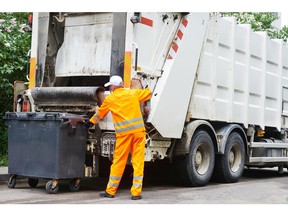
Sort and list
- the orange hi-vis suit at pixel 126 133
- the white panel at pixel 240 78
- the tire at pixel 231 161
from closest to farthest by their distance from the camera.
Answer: the orange hi-vis suit at pixel 126 133
the white panel at pixel 240 78
the tire at pixel 231 161

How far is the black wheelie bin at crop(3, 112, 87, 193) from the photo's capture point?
6277 millimetres

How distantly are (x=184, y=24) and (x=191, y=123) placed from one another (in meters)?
1.32

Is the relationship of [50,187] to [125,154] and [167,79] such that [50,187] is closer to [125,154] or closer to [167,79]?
[125,154]

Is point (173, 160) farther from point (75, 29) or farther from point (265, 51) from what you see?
point (265, 51)

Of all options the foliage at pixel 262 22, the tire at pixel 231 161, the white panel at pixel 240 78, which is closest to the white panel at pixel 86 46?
the white panel at pixel 240 78

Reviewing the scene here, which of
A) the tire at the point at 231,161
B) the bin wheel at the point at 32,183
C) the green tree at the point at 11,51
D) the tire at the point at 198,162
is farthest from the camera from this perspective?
the green tree at the point at 11,51

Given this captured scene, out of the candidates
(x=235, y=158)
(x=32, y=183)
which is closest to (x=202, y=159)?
(x=235, y=158)

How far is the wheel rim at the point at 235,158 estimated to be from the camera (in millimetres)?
8453

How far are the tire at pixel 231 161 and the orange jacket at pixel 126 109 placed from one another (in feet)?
7.48

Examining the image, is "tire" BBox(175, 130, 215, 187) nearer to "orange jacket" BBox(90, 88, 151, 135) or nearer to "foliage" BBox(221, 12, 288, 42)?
"orange jacket" BBox(90, 88, 151, 135)

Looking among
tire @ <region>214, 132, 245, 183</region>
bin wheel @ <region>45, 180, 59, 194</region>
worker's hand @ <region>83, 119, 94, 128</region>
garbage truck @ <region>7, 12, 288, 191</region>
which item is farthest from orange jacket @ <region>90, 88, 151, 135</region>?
tire @ <region>214, 132, 245, 183</region>

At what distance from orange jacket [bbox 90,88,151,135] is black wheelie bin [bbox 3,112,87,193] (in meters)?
0.52

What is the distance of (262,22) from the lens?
14422 mm

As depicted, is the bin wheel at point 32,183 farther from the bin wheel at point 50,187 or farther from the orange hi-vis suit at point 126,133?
the orange hi-vis suit at point 126,133
